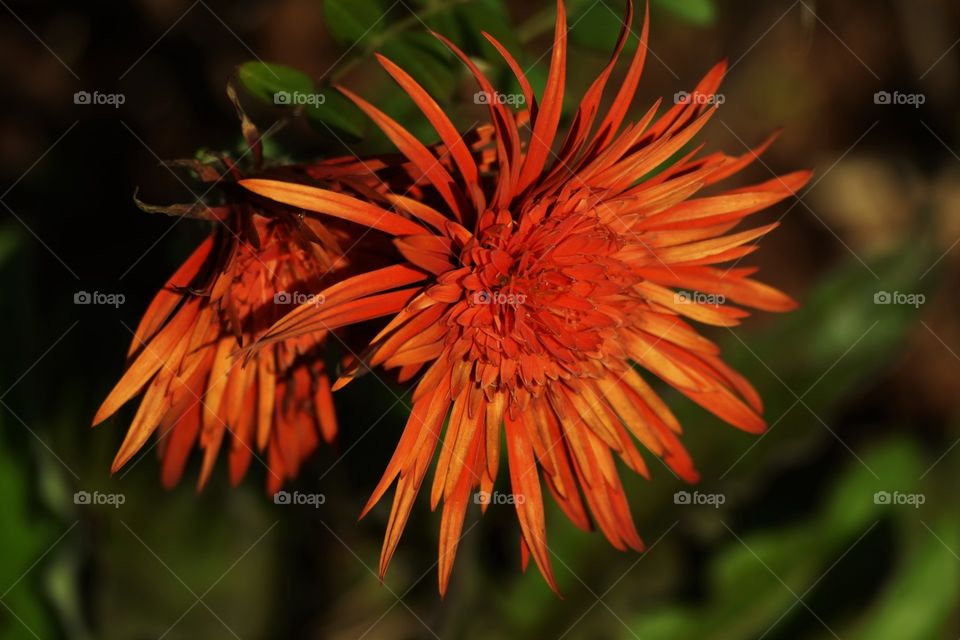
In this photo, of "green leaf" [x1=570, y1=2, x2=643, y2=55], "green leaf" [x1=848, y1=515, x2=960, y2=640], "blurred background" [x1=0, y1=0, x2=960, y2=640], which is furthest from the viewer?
"green leaf" [x1=848, y1=515, x2=960, y2=640]

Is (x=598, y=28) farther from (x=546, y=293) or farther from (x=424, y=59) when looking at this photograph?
(x=546, y=293)

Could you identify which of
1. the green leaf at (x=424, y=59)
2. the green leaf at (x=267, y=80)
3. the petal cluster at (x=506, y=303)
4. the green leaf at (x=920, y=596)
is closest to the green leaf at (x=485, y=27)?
the green leaf at (x=424, y=59)

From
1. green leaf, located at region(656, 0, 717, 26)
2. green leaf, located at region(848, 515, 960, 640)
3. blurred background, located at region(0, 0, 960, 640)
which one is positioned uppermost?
green leaf, located at region(656, 0, 717, 26)

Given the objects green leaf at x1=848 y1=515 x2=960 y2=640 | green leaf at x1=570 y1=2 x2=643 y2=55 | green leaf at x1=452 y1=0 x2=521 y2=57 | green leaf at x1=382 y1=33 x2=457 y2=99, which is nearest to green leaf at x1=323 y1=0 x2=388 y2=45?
green leaf at x1=382 y1=33 x2=457 y2=99

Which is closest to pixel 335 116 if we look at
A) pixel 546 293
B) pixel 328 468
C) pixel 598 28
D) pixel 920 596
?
pixel 546 293

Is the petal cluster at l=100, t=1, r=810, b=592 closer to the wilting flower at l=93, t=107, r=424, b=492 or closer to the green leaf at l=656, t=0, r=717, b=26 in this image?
the wilting flower at l=93, t=107, r=424, b=492

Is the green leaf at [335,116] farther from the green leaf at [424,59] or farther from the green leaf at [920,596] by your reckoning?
the green leaf at [920,596]

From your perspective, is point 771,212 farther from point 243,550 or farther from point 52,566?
point 52,566

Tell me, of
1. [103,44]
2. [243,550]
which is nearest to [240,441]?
[243,550]
